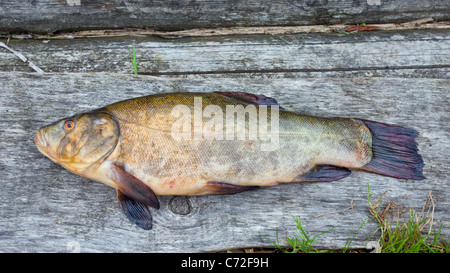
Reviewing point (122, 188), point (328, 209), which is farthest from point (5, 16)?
point (328, 209)

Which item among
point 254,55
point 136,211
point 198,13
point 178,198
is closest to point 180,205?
point 178,198

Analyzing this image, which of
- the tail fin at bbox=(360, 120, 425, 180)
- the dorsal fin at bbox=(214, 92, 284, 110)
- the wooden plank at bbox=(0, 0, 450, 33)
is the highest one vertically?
the wooden plank at bbox=(0, 0, 450, 33)

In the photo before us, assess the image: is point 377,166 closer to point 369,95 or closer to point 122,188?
point 369,95

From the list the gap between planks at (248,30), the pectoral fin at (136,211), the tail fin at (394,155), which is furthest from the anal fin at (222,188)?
the gap between planks at (248,30)

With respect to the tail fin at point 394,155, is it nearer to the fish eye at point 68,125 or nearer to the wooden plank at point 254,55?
the wooden plank at point 254,55

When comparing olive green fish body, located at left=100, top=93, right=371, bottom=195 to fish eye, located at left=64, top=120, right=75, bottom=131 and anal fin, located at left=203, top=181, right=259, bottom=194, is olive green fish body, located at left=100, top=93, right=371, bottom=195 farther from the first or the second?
fish eye, located at left=64, top=120, right=75, bottom=131

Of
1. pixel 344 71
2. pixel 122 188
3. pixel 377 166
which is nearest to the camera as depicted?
pixel 122 188

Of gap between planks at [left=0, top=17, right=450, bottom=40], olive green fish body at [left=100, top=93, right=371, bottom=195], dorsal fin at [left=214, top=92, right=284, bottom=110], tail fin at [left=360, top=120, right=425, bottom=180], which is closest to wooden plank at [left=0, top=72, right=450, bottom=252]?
tail fin at [left=360, top=120, right=425, bottom=180]
